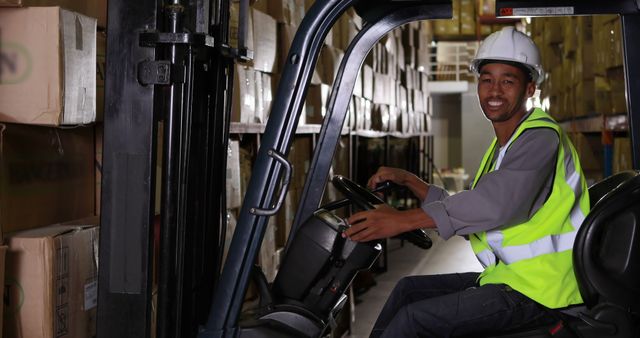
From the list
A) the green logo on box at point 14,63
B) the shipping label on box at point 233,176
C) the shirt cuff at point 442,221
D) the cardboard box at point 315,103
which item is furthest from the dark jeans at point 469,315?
the cardboard box at point 315,103

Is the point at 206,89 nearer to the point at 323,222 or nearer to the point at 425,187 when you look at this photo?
the point at 323,222

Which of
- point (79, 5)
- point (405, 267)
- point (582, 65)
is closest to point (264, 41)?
point (79, 5)

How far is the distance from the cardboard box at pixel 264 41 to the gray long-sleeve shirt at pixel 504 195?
240 centimetres

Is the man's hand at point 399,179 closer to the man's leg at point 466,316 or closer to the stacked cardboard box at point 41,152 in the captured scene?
the man's leg at point 466,316

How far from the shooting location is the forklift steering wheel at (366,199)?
2834mm

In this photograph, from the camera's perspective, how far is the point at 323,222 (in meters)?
2.69

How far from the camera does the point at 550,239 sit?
2.63 m

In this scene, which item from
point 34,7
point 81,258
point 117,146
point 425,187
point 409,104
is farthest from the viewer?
point 409,104

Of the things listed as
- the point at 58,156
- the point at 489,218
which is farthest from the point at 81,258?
the point at 489,218

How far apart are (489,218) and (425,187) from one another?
85 centimetres

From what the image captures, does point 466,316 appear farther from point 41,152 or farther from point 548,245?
point 41,152

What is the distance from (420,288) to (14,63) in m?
1.62

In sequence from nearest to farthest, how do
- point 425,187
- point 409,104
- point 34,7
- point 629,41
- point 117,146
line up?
1. point 117,146
2. point 34,7
3. point 629,41
4. point 425,187
5. point 409,104

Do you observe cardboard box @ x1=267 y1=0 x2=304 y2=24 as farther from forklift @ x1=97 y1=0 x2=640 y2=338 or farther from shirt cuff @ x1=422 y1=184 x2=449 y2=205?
forklift @ x1=97 y1=0 x2=640 y2=338
